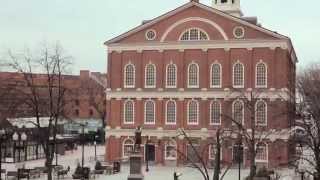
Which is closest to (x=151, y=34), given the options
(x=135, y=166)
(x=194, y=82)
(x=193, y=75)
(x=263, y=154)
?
(x=193, y=75)

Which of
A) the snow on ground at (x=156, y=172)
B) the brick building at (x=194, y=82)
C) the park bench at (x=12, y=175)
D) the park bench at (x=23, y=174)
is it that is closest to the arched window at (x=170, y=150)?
the brick building at (x=194, y=82)

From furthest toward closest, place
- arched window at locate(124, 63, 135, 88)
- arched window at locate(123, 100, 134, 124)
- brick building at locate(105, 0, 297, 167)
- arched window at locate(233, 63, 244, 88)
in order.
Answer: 1. arched window at locate(124, 63, 135, 88)
2. arched window at locate(123, 100, 134, 124)
3. arched window at locate(233, 63, 244, 88)
4. brick building at locate(105, 0, 297, 167)

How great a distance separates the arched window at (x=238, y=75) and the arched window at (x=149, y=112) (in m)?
8.46

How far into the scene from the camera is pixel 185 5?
66.4 meters

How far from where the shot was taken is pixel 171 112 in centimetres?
6712

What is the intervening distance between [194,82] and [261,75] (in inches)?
258

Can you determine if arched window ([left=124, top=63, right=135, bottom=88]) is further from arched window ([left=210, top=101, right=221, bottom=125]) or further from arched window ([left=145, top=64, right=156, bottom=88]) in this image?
arched window ([left=210, top=101, right=221, bottom=125])

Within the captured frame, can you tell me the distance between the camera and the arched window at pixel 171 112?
6694 centimetres

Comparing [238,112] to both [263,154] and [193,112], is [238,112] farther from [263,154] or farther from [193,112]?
[193,112]

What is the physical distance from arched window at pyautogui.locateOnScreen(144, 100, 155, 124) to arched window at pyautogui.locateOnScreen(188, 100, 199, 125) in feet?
12.0

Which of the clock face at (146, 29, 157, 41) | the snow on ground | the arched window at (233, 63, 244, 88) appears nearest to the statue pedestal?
the snow on ground

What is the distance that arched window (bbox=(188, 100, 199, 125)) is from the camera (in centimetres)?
6625

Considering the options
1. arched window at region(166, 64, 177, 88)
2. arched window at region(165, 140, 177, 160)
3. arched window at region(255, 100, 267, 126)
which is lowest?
arched window at region(165, 140, 177, 160)

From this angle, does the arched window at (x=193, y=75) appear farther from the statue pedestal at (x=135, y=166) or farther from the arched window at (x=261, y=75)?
the statue pedestal at (x=135, y=166)
